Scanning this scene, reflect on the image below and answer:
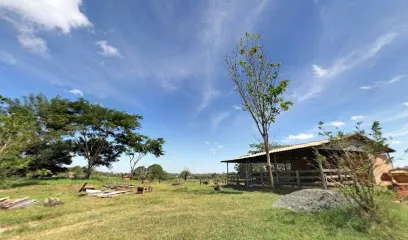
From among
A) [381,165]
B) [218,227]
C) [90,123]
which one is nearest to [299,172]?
[381,165]

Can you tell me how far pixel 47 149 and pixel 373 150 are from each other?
36.9 meters

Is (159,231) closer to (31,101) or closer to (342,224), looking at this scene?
(342,224)

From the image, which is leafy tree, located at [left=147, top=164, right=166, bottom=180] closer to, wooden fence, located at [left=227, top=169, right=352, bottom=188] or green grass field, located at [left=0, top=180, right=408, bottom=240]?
wooden fence, located at [left=227, top=169, right=352, bottom=188]

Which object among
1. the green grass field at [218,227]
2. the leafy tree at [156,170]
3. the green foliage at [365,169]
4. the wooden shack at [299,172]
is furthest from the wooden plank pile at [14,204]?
the leafy tree at [156,170]

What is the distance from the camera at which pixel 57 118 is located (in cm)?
3084

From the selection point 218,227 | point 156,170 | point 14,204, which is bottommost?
point 218,227

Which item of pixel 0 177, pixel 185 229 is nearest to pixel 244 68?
pixel 185 229

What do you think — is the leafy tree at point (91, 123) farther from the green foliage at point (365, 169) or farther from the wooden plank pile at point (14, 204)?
the green foliage at point (365, 169)

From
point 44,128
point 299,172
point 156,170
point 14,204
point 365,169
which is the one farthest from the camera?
point 156,170

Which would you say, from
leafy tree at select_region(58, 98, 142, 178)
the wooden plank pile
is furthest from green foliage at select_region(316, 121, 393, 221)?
leafy tree at select_region(58, 98, 142, 178)

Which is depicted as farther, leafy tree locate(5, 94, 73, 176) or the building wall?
leafy tree locate(5, 94, 73, 176)

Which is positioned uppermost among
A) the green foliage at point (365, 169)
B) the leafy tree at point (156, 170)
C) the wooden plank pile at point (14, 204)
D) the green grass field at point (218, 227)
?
the leafy tree at point (156, 170)

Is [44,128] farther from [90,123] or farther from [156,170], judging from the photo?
[156,170]

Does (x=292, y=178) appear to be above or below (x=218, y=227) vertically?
above
